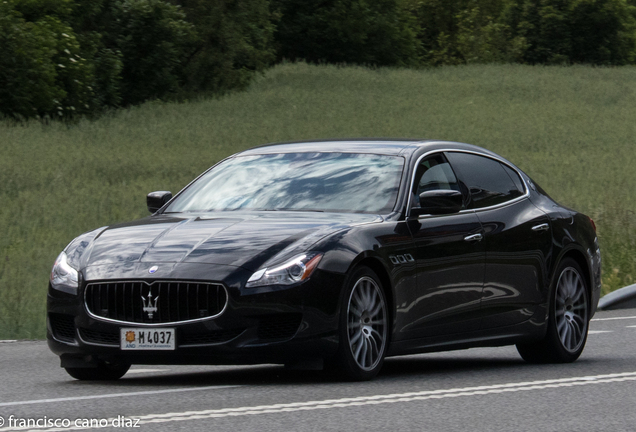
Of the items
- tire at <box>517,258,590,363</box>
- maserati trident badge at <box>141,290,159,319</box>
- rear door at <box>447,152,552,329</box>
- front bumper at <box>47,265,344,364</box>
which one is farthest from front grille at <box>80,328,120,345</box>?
tire at <box>517,258,590,363</box>

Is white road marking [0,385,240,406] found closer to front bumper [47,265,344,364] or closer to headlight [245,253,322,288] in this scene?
front bumper [47,265,344,364]

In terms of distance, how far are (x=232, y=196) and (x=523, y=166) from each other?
25.3m

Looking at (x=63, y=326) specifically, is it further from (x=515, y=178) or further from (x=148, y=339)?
(x=515, y=178)

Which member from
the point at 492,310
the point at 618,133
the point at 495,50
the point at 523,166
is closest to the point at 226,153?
the point at 523,166

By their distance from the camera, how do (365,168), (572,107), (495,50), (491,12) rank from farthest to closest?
1. (491,12)
2. (495,50)
3. (572,107)
4. (365,168)

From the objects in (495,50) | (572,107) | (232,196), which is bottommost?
(495,50)

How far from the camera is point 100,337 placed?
785 cm

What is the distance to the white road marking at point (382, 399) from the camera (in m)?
6.65

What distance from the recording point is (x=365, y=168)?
902 cm

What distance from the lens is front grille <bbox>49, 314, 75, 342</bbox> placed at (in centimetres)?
800

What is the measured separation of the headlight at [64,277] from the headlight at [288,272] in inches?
44.9

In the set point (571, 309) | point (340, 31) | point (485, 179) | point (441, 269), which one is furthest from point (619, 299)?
point (340, 31)

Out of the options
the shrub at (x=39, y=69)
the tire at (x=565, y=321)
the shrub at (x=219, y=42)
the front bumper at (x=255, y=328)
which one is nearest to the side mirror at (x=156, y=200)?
the front bumper at (x=255, y=328)

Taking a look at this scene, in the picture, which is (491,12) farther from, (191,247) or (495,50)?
(191,247)
